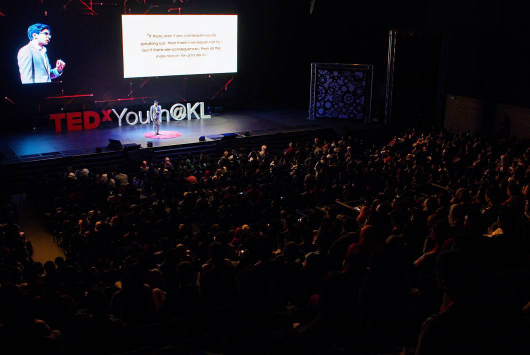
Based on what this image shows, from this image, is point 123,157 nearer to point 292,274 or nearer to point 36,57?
point 36,57

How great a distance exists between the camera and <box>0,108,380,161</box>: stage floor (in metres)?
17.2

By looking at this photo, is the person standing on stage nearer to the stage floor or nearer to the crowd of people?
the stage floor

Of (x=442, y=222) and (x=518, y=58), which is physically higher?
(x=518, y=58)

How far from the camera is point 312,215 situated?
8211 millimetres

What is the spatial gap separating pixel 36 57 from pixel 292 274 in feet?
55.1

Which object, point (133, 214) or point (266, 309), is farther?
point (133, 214)

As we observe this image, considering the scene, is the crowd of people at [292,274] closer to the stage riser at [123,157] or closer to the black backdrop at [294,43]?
the stage riser at [123,157]

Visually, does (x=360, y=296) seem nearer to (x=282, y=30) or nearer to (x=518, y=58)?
(x=518, y=58)

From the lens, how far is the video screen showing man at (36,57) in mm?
18625

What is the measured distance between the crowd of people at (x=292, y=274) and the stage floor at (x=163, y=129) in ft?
19.0

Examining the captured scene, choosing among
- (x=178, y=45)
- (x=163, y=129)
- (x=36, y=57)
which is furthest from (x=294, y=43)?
(x=36, y=57)

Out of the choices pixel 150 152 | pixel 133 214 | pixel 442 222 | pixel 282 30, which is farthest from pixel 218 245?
pixel 282 30

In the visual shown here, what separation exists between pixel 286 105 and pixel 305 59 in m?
2.19

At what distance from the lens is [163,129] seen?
66.0ft
